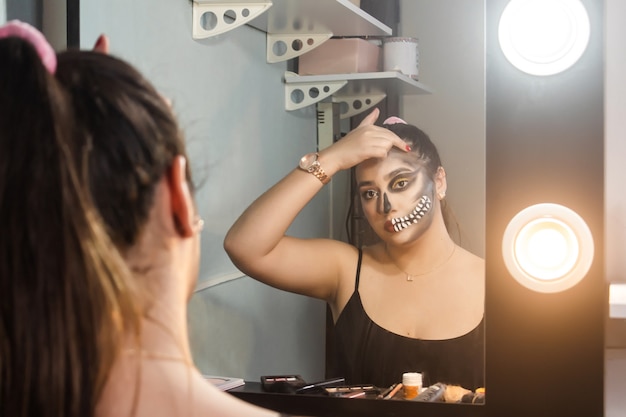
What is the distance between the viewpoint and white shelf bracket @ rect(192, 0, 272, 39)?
94 cm

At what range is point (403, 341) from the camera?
34.7 inches

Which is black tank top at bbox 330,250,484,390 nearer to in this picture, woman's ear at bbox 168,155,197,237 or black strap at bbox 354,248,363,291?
black strap at bbox 354,248,363,291

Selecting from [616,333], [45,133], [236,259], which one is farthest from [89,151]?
[616,333]

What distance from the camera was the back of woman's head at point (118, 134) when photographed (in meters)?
0.46

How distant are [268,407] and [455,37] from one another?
491mm

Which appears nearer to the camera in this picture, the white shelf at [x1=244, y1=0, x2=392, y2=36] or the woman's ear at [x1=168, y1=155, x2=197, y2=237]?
the woman's ear at [x1=168, y1=155, x2=197, y2=237]

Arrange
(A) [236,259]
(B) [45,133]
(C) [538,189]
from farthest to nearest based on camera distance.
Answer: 1. (A) [236,259]
2. (C) [538,189]
3. (B) [45,133]

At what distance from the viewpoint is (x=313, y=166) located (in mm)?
903

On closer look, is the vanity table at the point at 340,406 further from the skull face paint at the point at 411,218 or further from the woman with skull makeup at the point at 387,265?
the skull face paint at the point at 411,218

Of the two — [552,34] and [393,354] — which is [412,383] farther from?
[552,34]

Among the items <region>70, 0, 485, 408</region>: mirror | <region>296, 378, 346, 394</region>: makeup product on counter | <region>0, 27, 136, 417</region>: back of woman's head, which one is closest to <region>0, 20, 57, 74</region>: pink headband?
<region>0, 27, 136, 417</region>: back of woman's head

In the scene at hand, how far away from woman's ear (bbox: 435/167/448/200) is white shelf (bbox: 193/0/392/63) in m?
0.19

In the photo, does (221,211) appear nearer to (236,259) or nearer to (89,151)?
(236,259)

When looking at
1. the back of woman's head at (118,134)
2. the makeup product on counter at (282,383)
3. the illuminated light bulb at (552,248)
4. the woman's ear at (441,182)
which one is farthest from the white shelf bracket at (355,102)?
the back of woman's head at (118,134)
